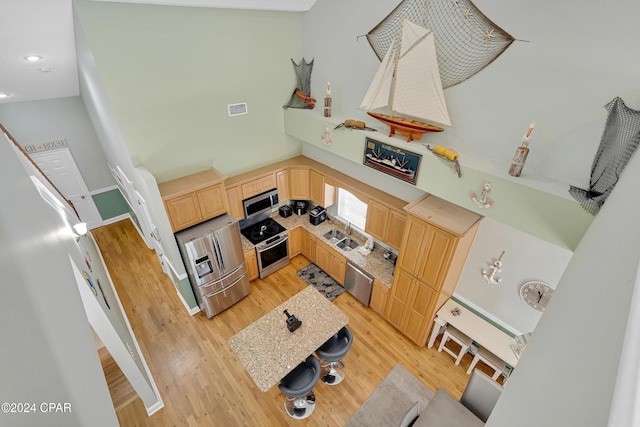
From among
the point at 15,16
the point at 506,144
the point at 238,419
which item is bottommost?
the point at 238,419

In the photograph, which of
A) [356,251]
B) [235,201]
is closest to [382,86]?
[356,251]

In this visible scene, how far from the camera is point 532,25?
2.84 metres

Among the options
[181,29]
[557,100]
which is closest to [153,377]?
[181,29]

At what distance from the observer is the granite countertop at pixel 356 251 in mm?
5156

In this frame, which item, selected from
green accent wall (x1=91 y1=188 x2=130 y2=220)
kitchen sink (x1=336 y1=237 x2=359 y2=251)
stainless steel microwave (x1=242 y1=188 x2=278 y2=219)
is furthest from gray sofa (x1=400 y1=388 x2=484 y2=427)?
green accent wall (x1=91 y1=188 x2=130 y2=220)

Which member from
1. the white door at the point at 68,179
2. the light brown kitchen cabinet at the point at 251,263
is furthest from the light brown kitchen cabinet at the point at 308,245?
the white door at the point at 68,179

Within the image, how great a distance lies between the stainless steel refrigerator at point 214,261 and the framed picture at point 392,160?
256cm

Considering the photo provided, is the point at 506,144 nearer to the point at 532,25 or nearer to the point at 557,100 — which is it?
the point at 557,100

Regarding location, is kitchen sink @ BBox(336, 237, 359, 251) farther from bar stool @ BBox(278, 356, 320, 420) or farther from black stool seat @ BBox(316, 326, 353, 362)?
bar stool @ BBox(278, 356, 320, 420)

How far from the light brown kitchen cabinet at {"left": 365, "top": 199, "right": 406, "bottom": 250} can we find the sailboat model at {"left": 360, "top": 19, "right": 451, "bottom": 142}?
1284mm

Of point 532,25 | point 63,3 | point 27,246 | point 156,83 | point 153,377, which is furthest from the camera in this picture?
point 153,377

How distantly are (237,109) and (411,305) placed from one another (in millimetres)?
4497

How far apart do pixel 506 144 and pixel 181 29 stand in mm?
4581

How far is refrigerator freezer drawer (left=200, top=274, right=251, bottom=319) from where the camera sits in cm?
511
